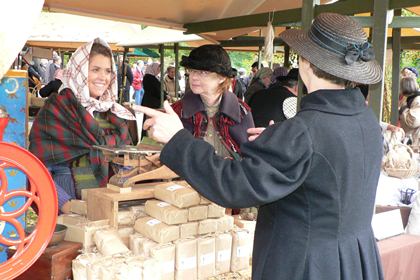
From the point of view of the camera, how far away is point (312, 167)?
1.27 metres

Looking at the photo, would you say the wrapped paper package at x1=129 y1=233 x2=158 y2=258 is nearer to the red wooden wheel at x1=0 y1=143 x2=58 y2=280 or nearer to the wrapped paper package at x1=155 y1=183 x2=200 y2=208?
the wrapped paper package at x1=155 y1=183 x2=200 y2=208

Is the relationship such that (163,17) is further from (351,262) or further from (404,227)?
(351,262)

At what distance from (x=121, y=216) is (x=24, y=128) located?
19.4 inches

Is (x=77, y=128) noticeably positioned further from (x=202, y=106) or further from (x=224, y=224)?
(x=224, y=224)

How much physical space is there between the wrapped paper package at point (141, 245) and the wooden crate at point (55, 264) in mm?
192

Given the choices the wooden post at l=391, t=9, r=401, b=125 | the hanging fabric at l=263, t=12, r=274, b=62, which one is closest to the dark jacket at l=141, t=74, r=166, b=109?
the wooden post at l=391, t=9, r=401, b=125

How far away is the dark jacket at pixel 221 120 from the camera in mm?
2600

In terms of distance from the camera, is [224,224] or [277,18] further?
[277,18]

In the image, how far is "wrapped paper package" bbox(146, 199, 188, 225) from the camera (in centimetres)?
175

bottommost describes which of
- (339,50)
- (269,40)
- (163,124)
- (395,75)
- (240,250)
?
(240,250)

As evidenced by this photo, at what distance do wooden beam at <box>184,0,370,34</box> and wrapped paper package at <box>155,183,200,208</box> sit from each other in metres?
1.20

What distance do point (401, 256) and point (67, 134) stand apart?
182cm

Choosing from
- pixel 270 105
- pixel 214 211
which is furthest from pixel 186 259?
pixel 270 105

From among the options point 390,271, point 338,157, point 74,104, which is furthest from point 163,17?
point 338,157
